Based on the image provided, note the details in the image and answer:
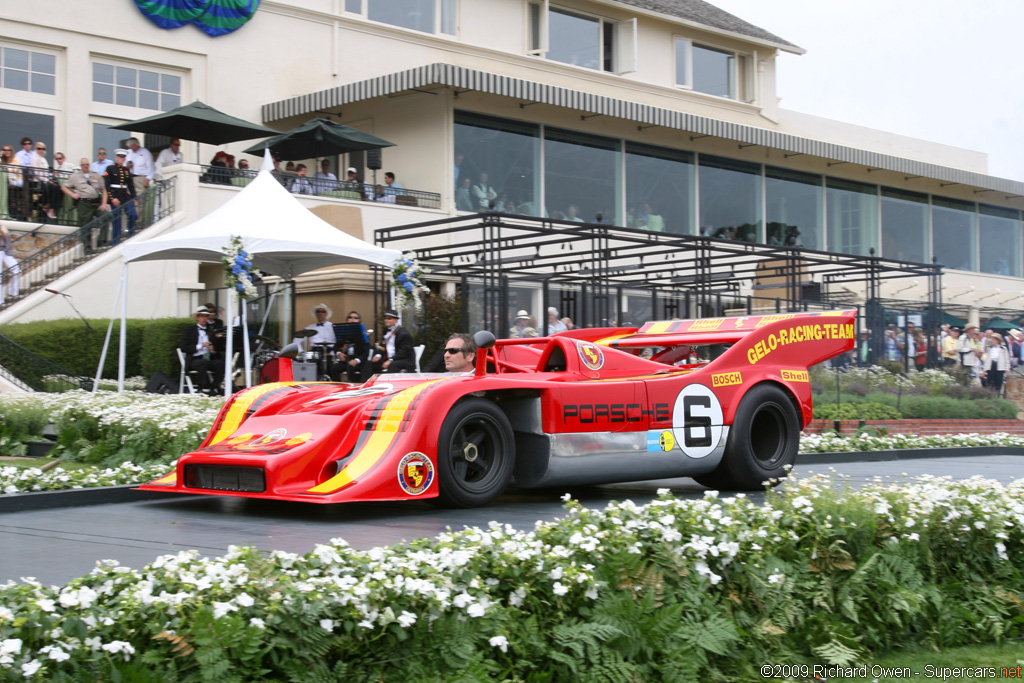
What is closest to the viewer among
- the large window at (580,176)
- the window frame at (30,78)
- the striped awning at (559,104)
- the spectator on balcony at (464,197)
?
the window frame at (30,78)

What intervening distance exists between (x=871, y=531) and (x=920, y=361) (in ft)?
63.3

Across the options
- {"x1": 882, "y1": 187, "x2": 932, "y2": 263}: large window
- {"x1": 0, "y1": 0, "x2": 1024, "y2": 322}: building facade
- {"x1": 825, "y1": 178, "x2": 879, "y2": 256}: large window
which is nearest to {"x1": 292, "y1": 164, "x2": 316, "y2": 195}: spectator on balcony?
{"x1": 0, "y1": 0, "x2": 1024, "y2": 322}: building facade

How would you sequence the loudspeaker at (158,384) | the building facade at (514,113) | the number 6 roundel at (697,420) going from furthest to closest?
the building facade at (514,113)
the loudspeaker at (158,384)
the number 6 roundel at (697,420)

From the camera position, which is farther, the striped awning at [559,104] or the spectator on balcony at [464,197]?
the spectator on balcony at [464,197]

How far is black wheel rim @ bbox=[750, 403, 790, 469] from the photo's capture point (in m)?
9.16

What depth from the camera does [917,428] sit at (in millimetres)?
18469

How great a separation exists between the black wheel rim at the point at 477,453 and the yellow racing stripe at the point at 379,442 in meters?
0.39

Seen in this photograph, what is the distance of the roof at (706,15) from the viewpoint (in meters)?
33.3

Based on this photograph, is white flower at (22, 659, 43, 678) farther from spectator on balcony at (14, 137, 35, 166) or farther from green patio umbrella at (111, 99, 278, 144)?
spectator on balcony at (14, 137, 35, 166)

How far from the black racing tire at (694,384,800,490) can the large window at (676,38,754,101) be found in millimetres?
26570

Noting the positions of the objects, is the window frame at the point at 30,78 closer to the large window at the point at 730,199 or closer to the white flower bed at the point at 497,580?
the large window at the point at 730,199

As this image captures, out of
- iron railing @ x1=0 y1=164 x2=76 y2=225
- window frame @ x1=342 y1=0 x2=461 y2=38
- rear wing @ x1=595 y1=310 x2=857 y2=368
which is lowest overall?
rear wing @ x1=595 y1=310 x2=857 y2=368

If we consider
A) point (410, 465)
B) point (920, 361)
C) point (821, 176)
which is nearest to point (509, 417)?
point (410, 465)

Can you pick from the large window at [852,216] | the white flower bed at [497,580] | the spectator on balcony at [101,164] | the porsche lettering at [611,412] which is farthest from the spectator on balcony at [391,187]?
the white flower bed at [497,580]
